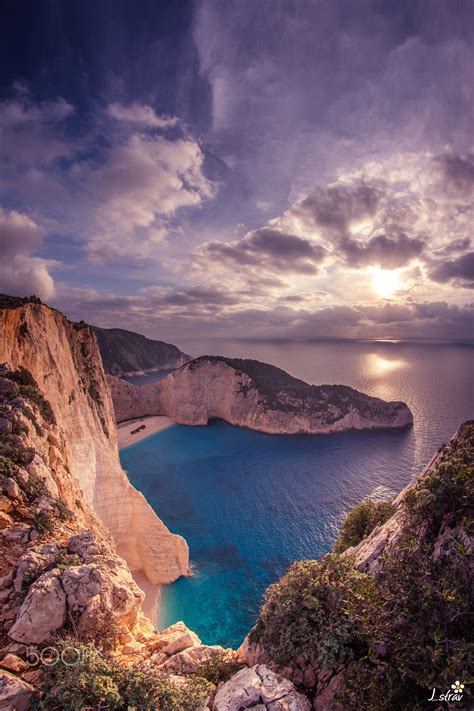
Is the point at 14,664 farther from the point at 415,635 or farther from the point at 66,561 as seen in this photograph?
the point at 415,635

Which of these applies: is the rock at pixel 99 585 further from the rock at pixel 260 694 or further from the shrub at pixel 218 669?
the rock at pixel 260 694

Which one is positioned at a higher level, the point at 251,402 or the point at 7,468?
the point at 7,468

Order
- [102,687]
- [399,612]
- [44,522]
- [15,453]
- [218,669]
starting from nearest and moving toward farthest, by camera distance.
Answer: [102,687] < [399,612] < [218,669] < [44,522] < [15,453]

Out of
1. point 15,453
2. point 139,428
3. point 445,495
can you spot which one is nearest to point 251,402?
point 139,428

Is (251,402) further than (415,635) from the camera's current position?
Yes

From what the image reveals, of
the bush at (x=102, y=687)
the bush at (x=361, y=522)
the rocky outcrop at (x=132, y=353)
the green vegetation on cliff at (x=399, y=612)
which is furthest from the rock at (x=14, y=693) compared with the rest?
the rocky outcrop at (x=132, y=353)

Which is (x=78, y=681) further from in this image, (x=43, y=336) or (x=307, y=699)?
(x=43, y=336)
